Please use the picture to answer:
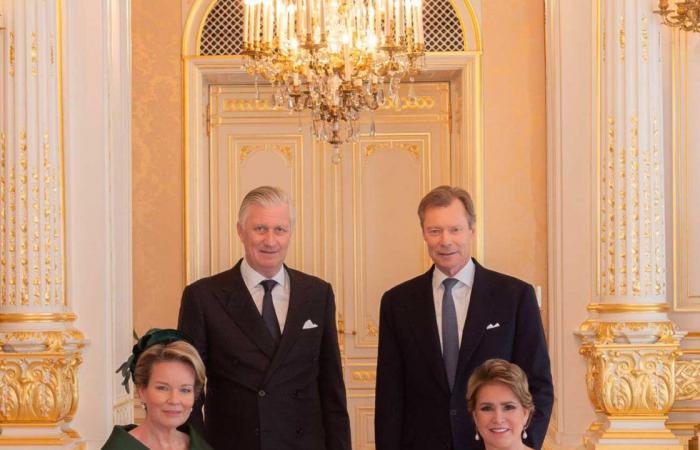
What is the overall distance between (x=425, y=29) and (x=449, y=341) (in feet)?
14.7

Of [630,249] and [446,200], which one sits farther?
[630,249]

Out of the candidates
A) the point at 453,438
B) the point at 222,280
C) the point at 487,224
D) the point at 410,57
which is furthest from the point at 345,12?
the point at 453,438

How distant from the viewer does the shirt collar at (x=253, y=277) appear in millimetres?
3986

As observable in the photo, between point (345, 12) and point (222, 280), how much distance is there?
3.05 m

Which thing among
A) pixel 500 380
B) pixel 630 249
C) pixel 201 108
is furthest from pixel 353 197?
pixel 500 380

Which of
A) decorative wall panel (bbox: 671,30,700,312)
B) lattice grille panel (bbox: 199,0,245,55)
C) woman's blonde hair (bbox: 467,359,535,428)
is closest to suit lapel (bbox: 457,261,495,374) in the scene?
woman's blonde hair (bbox: 467,359,535,428)

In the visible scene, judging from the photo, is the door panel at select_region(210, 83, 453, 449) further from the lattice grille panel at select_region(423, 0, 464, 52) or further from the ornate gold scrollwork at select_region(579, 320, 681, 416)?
the ornate gold scrollwork at select_region(579, 320, 681, 416)

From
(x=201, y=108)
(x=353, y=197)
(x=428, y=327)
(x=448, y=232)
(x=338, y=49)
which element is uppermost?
(x=338, y=49)

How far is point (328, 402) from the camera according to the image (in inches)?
159

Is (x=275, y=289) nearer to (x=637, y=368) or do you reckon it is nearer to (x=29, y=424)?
(x=29, y=424)

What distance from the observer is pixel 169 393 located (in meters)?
3.43

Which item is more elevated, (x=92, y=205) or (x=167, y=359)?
(x=92, y=205)

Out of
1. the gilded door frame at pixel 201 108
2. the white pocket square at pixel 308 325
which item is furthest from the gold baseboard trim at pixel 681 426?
the white pocket square at pixel 308 325

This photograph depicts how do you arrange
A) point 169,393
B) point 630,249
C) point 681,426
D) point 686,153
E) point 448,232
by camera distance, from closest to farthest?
point 169,393, point 448,232, point 630,249, point 681,426, point 686,153
